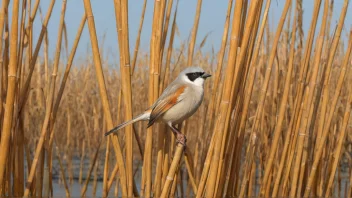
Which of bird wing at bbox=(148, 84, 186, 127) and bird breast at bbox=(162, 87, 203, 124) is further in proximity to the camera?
bird breast at bbox=(162, 87, 203, 124)

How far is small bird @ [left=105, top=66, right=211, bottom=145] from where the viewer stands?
2700 mm

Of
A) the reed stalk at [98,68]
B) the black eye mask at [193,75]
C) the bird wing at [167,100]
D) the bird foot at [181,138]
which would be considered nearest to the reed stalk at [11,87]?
the reed stalk at [98,68]

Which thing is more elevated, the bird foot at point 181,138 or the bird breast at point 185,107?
the bird breast at point 185,107

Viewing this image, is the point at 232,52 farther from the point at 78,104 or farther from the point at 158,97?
the point at 78,104

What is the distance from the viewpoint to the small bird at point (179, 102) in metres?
2.70

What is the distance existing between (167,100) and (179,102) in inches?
5.7

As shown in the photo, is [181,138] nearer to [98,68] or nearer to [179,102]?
[179,102]

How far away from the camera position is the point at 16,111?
8.14 ft

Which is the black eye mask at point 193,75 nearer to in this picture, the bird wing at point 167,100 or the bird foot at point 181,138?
the bird wing at point 167,100

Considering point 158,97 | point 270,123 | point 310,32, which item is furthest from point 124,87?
point 270,123

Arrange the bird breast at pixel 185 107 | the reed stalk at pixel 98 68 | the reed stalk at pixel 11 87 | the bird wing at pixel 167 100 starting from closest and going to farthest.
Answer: the reed stalk at pixel 11 87 < the reed stalk at pixel 98 68 < the bird wing at pixel 167 100 < the bird breast at pixel 185 107

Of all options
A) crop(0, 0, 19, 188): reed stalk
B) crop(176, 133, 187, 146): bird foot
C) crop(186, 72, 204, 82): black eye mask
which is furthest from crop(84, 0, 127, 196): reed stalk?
crop(186, 72, 204, 82): black eye mask

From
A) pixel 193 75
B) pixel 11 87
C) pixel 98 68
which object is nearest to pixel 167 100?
pixel 193 75

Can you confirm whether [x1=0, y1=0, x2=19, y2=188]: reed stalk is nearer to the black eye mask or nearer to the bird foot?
the bird foot
